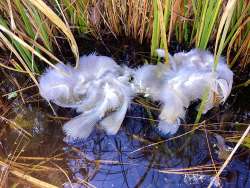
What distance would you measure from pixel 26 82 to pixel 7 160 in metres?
0.30

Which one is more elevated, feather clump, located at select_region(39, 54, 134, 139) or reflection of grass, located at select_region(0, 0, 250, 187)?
reflection of grass, located at select_region(0, 0, 250, 187)

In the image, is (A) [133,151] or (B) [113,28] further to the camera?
(B) [113,28]

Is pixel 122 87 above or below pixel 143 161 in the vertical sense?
above

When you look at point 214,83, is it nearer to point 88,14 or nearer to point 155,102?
point 155,102

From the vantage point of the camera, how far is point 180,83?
1201mm

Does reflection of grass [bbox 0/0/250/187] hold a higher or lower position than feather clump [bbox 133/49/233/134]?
higher

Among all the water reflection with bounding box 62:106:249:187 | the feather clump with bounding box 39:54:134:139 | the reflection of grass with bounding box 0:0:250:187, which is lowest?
the water reflection with bounding box 62:106:249:187

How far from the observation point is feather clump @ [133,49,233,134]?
1.18 m

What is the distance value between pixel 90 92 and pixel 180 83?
31cm

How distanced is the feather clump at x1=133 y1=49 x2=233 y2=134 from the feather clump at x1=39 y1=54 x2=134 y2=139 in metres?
0.07

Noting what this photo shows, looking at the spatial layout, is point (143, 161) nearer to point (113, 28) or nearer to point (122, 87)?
point (122, 87)

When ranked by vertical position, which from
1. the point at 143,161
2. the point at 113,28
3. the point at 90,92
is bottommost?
the point at 143,161

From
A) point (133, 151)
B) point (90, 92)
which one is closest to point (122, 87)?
point (90, 92)

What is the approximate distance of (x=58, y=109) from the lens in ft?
4.25
